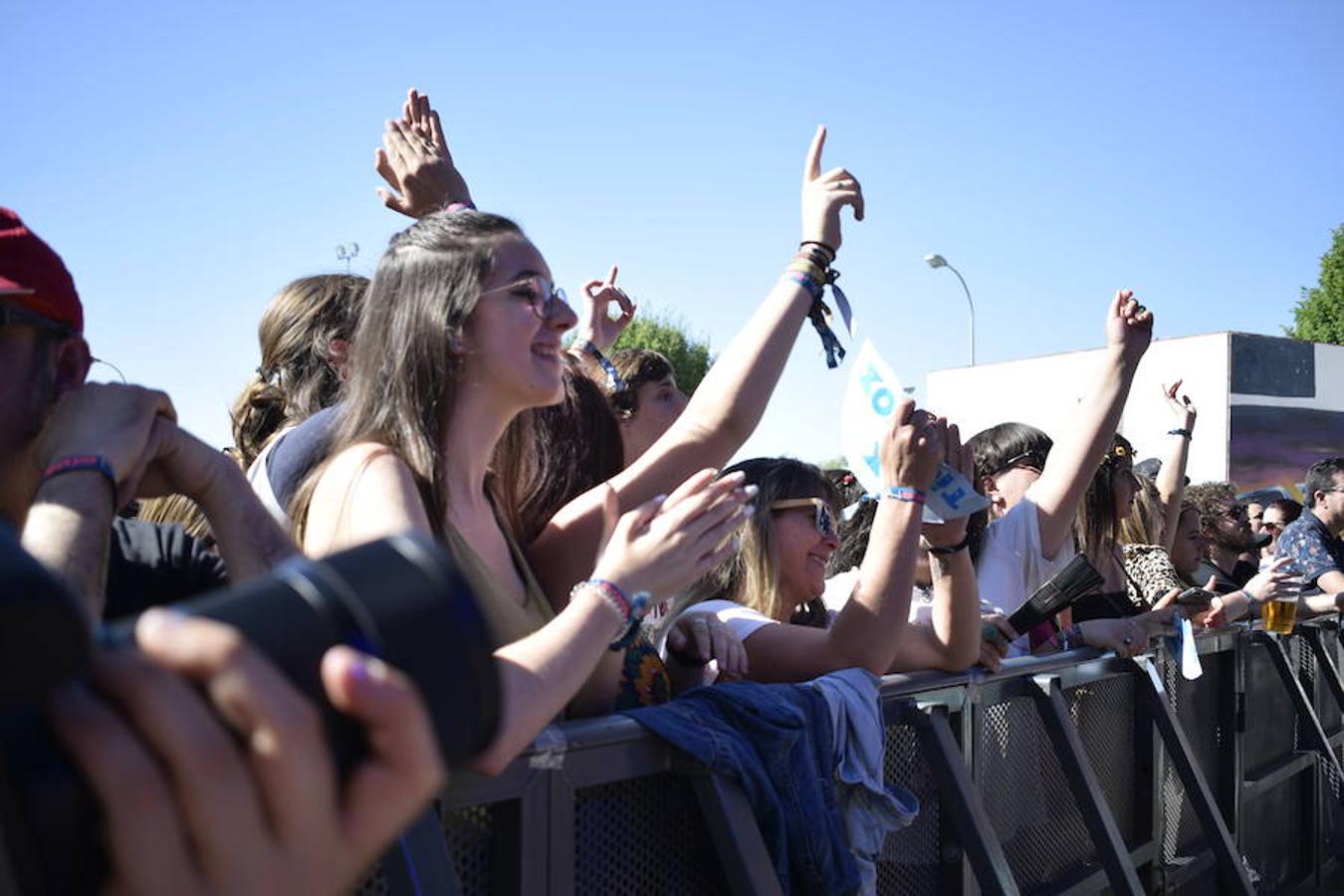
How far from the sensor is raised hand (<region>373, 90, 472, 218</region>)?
130 inches

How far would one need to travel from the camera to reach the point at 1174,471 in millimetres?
6703

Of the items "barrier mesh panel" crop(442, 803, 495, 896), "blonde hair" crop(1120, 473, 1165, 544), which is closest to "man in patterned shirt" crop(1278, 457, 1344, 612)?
"blonde hair" crop(1120, 473, 1165, 544)

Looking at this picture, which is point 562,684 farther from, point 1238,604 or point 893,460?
point 1238,604

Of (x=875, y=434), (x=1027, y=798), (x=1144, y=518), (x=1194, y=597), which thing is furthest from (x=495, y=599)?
(x=1144, y=518)

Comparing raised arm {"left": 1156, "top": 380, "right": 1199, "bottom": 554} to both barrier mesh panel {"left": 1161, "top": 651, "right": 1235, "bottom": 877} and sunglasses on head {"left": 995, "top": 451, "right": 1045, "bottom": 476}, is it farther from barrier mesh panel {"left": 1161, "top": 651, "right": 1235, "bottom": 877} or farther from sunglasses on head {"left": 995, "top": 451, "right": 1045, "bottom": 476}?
sunglasses on head {"left": 995, "top": 451, "right": 1045, "bottom": 476}

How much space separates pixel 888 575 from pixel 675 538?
1205 millimetres

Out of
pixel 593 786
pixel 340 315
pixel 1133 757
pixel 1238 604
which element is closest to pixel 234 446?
pixel 340 315

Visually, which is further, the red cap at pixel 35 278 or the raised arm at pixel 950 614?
the raised arm at pixel 950 614

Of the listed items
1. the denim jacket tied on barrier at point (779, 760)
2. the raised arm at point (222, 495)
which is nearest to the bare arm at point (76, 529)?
the raised arm at point (222, 495)

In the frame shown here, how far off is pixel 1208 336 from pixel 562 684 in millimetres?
28893

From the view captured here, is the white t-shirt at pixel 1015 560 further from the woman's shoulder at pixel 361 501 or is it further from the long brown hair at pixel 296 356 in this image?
the woman's shoulder at pixel 361 501

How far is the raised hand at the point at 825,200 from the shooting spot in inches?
119

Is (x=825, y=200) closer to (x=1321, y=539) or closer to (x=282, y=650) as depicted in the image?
(x=282, y=650)

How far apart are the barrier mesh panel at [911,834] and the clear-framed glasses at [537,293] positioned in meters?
1.43
